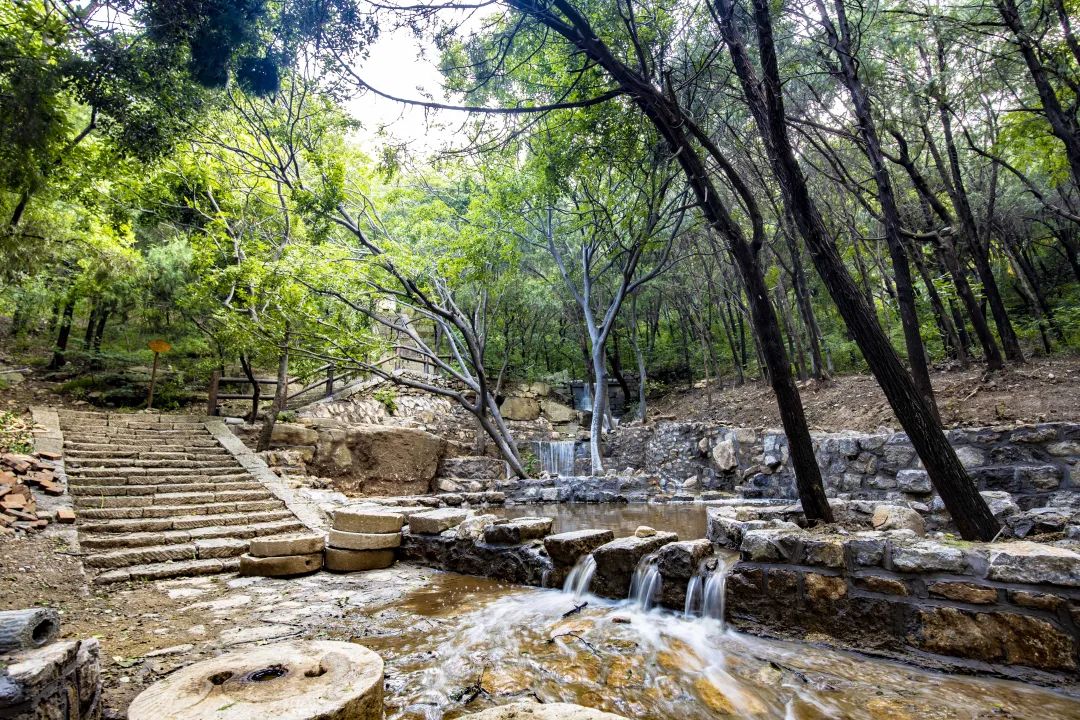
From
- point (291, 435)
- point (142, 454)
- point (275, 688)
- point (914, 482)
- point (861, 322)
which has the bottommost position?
point (275, 688)

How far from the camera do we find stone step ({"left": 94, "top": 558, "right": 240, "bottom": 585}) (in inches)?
190

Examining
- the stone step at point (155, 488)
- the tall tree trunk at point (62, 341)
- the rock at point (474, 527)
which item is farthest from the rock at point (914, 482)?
the tall tree trunk at point (62, 341)

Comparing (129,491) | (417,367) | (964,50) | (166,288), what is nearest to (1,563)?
(129,491)

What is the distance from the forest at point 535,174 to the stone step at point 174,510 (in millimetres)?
3338

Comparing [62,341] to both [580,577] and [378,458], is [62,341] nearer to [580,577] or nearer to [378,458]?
[378,458]

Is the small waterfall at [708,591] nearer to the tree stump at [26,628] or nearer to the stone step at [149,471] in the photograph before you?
the tree stump at [26,628]

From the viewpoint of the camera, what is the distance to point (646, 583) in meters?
3.90

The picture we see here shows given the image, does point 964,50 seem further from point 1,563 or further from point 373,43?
point 1,563

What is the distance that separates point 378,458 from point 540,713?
Result: 1109 centimetres

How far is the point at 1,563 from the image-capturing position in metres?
4.15

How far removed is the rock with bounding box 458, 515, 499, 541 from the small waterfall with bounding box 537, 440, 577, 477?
32.0 feet

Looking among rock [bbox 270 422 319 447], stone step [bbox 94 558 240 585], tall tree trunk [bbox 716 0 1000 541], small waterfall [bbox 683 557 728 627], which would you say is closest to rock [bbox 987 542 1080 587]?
tall tree trunk [bbox 716 0 1000 541]

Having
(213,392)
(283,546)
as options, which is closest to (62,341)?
(213,392)

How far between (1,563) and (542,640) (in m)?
4.65
